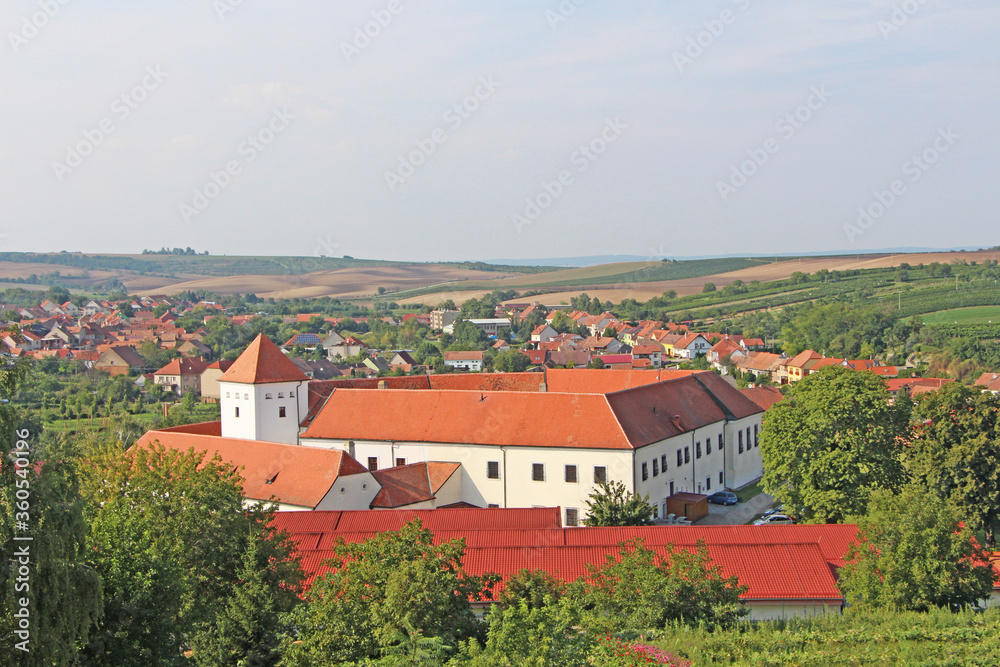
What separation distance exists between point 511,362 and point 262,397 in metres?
79.1

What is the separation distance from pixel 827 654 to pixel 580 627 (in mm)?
5688

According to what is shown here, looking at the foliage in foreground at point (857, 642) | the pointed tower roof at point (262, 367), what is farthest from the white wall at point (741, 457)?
the foliage in foreground at point (857, 642)

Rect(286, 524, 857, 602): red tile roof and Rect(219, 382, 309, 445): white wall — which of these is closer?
Rect(286, 524, 857, 602): red tile roof

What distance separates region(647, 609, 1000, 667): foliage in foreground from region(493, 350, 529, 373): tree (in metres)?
98.8

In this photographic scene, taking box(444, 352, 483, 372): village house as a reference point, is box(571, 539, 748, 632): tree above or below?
above

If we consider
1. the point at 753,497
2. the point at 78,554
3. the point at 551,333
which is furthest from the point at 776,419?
the point at 551,333

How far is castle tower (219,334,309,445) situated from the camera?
48.7 m

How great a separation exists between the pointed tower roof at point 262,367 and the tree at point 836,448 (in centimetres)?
2525

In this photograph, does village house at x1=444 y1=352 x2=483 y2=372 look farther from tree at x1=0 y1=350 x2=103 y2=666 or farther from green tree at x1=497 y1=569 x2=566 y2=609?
tree at x1=0 y1=350 x2=103 y2=666

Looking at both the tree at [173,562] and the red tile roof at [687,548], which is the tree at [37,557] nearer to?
the tree at [173,562]

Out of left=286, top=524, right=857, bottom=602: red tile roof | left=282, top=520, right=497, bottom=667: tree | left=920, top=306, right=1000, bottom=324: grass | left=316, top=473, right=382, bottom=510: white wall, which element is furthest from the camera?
left=920, top=306, right=1000, bottom=324: grass

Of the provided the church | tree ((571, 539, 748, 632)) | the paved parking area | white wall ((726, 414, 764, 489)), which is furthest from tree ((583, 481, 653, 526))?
white wall ((726, 414, 764, 489))

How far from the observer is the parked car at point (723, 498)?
161ft

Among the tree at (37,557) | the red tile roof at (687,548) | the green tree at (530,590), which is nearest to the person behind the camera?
the tree at (37,557)
